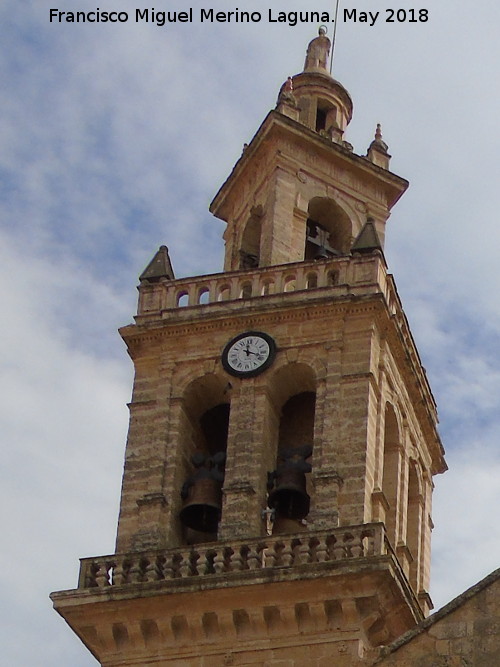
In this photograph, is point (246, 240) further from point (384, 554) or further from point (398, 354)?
point (384, 554)

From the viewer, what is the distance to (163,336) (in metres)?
27.2

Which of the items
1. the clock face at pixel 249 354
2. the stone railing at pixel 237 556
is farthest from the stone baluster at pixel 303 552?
the clock face at pixel 249 354

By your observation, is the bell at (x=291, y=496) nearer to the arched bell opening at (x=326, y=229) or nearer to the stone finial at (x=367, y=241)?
the stone finial at (x=367, y=241)

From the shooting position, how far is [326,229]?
30453 mm

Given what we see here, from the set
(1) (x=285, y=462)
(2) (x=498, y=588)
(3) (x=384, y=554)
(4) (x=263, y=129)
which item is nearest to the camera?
(2) (x=498, y=588)

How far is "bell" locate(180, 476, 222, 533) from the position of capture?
25391 millimetres

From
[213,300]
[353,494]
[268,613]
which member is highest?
[213,300]

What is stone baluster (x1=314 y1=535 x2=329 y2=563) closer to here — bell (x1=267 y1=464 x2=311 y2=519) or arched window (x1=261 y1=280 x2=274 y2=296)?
bell (x1=267 y1=464 x2=311 y2=519)

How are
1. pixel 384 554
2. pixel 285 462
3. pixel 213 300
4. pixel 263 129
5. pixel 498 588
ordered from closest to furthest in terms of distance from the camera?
pixel 498 588 → pixel 384 554 → pixel 285 462 → pixel 213 300 → pixel 263 129

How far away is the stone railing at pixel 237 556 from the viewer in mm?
23344

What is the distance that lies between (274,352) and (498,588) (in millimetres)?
11383

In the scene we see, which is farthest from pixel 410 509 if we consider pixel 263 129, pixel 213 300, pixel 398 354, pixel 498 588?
pixel 498 588

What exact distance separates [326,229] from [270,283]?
3179mm

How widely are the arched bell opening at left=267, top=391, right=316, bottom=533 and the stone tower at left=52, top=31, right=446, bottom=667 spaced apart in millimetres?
27
